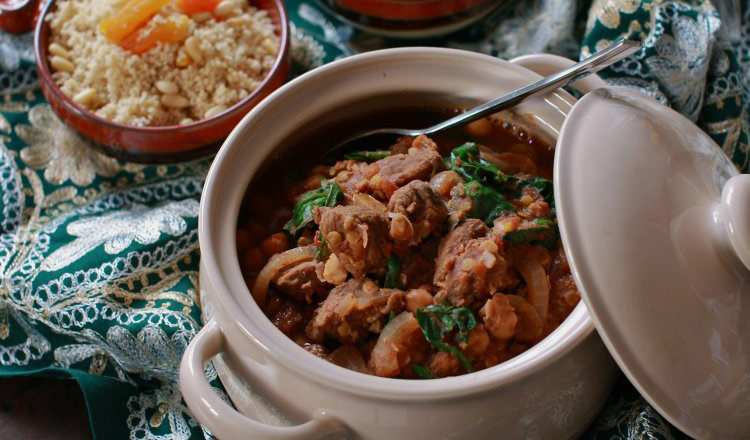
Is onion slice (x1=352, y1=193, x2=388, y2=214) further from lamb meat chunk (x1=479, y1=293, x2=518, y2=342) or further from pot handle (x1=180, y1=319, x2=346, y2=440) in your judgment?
pot handle (x1=180, y1=319, x2=346, y2=440)

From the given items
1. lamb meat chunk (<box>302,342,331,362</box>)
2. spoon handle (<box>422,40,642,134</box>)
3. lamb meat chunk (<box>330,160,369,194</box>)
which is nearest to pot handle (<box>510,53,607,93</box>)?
spoon handle (<box>422,40,642,134</box>)

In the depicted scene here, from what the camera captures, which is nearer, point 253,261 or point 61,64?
point 253,261

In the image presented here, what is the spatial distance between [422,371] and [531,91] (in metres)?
0.79

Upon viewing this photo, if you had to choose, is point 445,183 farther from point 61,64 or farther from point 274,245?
point 61,64

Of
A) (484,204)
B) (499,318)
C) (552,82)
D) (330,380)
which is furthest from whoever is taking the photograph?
(552,82)

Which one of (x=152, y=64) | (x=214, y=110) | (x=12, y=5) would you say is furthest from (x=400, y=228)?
(x=12, y=5)

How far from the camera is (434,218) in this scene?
180 cm

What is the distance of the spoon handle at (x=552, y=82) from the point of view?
6.08ft

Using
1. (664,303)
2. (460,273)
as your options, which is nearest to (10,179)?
Answer: (460,273)

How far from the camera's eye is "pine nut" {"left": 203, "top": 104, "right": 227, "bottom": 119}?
98.8 inches

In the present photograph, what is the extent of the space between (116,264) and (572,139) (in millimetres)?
1330

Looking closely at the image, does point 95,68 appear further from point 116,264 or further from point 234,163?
point 234,163

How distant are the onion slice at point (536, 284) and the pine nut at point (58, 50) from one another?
1.78 meters

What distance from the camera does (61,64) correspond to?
8.56 ft
